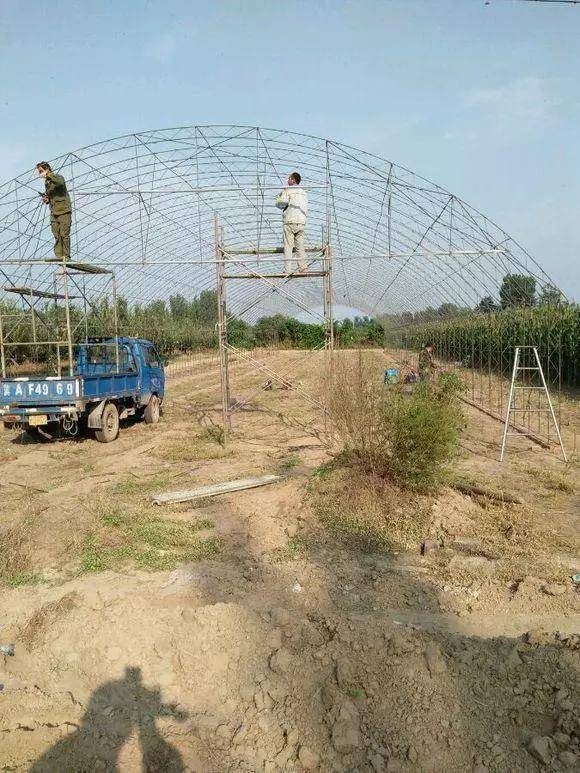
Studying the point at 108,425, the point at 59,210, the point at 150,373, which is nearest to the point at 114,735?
the point at 108,425

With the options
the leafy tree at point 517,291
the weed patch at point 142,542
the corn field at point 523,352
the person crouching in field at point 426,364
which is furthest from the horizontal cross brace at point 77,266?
the leafy tree at point 517,291

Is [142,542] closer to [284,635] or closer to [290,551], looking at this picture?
[290,551]

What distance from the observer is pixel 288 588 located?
505 cm

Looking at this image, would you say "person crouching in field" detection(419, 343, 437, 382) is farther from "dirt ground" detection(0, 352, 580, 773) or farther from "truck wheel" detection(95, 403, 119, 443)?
"truck wheel" detection(95, 403, 119, 443)

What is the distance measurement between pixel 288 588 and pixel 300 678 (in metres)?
1.34

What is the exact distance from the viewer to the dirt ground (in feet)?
10.5

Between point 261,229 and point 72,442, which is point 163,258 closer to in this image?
point 261,229

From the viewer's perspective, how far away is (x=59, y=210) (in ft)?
38.5

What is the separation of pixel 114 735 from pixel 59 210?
10753 mm

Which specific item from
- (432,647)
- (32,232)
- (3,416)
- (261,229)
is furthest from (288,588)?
(261,229)

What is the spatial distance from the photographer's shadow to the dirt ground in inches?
0.5

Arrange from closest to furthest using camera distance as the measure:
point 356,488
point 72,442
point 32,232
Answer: point 356,488 → point 72,442 → point 32,232

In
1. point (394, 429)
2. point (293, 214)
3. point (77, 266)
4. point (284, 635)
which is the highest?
point (293, 214)

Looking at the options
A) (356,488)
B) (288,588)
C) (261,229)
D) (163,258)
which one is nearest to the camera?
(288,588)
